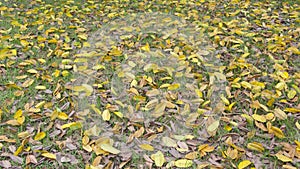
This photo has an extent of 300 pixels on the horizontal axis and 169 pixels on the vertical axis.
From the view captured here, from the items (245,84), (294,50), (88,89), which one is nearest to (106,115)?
(88,89)

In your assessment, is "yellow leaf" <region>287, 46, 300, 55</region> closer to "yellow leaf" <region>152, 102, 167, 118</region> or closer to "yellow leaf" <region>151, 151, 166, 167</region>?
"yellow leaf" <region>152, 102, 167, 118</region>

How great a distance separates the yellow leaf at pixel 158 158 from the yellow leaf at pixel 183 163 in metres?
0.08

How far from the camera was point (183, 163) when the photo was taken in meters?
2.00

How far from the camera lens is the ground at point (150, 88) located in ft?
6.84

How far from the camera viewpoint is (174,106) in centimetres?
244

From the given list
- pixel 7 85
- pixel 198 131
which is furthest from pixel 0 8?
pixel 198 131

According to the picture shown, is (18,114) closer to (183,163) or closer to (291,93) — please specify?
(183,163)

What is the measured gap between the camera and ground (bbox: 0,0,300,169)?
2084 mm

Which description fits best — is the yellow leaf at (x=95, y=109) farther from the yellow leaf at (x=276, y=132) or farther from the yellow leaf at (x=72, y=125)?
the yellow leaf at (x=276, y=132)

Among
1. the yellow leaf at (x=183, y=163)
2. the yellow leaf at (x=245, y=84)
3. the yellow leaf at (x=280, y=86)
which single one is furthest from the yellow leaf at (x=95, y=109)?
the yellow leaf at (x=280, y=86)

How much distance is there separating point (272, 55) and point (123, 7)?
189cm

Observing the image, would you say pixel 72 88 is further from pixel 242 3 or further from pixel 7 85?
pixel 242 3

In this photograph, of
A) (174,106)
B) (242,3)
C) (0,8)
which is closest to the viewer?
(174,106)

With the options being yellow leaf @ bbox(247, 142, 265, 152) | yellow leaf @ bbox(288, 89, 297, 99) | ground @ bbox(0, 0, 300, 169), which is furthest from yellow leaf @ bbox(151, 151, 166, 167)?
yellow leaf @ bbox(288, 89, 297, 99)
